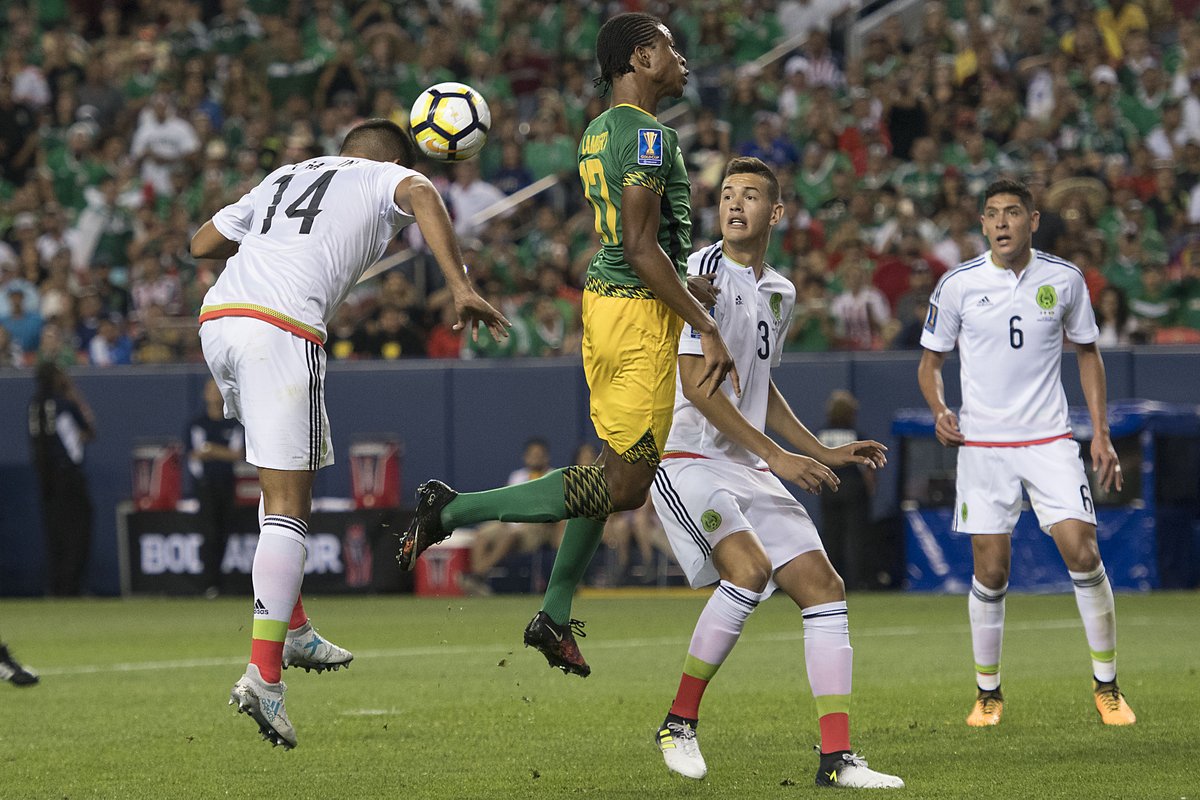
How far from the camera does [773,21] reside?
78.8ft

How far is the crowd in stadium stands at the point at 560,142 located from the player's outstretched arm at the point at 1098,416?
29.6ft

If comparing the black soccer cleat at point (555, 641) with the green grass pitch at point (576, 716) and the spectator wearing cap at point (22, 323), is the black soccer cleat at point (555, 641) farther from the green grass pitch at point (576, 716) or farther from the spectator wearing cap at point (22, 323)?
the spectator wearing cap at point (22, 323)

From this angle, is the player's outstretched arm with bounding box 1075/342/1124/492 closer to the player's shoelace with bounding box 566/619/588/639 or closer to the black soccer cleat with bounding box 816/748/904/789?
the black soccer cleat with bounding box 816/748/904/789

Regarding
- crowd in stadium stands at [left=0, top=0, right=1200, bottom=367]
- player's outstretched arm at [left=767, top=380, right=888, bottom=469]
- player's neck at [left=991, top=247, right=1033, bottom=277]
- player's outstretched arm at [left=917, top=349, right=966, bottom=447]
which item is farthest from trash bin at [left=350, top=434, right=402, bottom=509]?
player's outstretched arm at [left=767, top=380, right=888, bottom=469]

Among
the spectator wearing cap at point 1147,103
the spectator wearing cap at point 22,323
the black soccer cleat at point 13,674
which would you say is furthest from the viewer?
the spectator wearing cap at point 22,323

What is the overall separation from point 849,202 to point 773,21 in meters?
4.91

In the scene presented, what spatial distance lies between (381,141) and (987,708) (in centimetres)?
388

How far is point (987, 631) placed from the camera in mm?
8656

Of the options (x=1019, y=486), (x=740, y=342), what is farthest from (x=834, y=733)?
(x=1019, y=486)

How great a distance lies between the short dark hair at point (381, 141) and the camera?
7.12 metres

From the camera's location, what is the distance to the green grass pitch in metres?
6.79

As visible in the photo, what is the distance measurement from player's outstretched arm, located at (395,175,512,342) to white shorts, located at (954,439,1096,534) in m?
3.40

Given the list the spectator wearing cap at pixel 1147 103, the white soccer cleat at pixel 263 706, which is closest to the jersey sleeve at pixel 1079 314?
the white soccer cleat at pixel 263 706

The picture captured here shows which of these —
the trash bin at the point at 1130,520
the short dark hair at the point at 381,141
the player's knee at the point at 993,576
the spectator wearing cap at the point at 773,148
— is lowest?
the trash bin at the point at 1130,520
